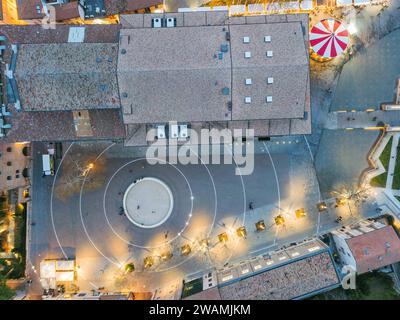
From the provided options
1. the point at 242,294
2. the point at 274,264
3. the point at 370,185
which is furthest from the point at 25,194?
the point at 370,185

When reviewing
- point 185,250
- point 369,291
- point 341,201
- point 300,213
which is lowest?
point 369,291

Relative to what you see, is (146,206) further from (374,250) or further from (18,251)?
(374,250)

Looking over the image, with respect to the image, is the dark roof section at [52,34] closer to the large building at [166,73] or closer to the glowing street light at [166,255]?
the large building at [166,73]

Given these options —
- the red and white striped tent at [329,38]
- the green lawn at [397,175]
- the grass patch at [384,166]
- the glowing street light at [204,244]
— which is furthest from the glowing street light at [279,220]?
the red and white striped tent at [329,38]

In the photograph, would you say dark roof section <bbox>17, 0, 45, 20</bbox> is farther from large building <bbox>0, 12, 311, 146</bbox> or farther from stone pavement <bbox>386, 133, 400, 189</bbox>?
stone pavement <bbox>386, 133, 400, 189</bbox>

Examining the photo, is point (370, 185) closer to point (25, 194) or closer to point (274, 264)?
point (274, 264)

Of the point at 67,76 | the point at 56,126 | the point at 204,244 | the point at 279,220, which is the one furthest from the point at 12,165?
the point at 279,220
